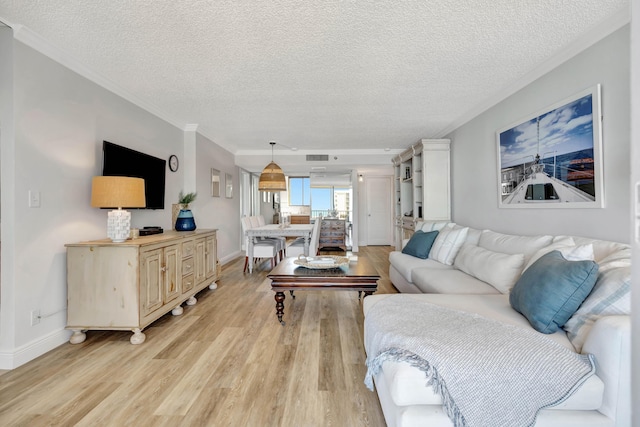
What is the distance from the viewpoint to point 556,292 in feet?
4.86

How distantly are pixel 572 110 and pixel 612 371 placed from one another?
2.05 m

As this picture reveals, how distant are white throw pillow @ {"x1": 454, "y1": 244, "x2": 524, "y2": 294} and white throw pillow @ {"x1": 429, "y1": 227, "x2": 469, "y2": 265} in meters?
0.32

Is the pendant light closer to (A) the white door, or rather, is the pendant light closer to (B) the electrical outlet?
(B) the electrical outlet

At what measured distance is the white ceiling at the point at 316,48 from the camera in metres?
1.88

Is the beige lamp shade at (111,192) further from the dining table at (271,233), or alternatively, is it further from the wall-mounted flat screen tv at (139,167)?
the dining table at (271,233)

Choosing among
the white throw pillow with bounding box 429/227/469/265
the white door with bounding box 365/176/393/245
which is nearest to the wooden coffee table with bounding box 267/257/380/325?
the white throw pillow with bounding box 429/227/469/265

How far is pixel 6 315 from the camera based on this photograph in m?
2.05

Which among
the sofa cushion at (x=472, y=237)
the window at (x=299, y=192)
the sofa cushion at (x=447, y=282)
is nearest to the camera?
the sofa cushion at (x=447, y=282)

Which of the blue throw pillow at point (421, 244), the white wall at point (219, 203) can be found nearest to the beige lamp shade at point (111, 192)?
the white wall at point (219, 203)

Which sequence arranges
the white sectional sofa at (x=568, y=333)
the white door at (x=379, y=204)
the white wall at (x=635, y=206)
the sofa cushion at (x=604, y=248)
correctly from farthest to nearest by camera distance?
the white door at (x=379, y=204), the sofa cushion at (x=604, y=248), the white sectional sofa at (x=568, y=333), the white wall at (x=635, y=206)

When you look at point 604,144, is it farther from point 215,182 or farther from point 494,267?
point 215,182

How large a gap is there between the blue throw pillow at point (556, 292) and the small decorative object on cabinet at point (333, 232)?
5.74m

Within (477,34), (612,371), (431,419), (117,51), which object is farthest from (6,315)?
(477,34)

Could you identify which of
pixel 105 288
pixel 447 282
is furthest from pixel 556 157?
pixel 105 288
